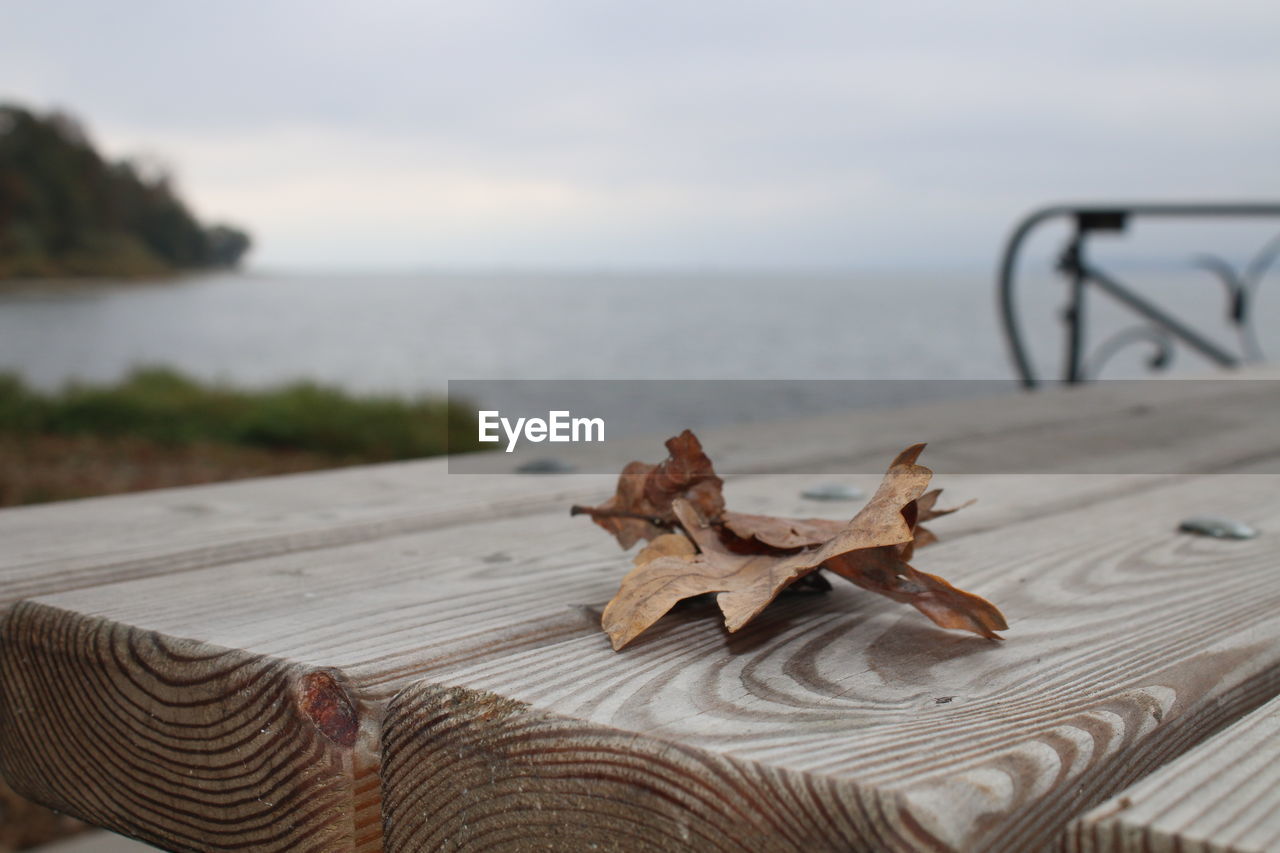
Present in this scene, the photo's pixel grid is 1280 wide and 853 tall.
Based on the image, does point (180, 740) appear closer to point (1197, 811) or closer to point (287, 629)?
point (287, 629)

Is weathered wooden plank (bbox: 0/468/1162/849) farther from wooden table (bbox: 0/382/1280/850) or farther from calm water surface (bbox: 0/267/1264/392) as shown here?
calm water surface (bbox: 0/267/1264/392)

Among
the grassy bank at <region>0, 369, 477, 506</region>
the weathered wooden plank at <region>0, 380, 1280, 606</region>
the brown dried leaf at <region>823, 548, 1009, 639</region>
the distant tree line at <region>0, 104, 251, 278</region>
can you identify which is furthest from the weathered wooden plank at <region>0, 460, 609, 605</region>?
the distant tree line at <region>0, 104, 251, 278</region>

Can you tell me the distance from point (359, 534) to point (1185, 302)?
436 inches

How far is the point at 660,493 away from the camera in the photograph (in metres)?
0.71

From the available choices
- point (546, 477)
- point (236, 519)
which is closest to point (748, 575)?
point (236, 519)

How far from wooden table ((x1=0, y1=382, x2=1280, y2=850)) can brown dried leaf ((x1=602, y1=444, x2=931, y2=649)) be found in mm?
19

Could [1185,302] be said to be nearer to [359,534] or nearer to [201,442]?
[201,442]

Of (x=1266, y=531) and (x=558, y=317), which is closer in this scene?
(x=1266, y=531)

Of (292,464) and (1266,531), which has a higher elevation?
(1266,531)

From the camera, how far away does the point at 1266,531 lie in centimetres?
89

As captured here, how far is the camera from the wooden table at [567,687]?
41cm

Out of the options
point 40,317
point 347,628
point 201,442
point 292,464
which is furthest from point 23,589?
point 40,317

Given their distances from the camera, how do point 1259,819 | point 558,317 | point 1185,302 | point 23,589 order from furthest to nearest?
point 558,317 → point 1185,302 → point 23,589 → point 1259,819

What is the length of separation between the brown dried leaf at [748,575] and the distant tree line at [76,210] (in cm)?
3281
